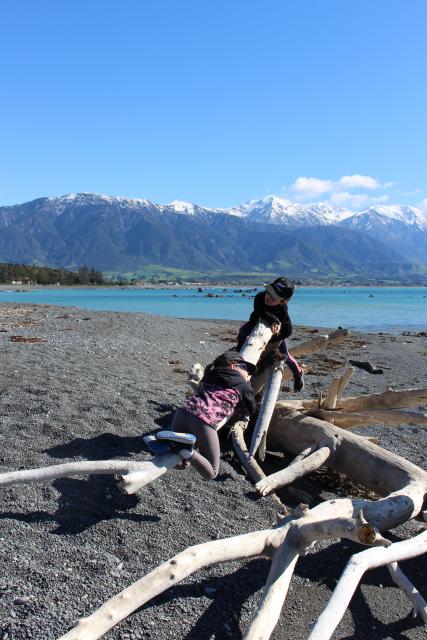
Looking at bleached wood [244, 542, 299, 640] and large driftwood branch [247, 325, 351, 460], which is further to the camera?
large driftwood branch [247, 325, 351, 460]

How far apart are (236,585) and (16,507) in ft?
6.85

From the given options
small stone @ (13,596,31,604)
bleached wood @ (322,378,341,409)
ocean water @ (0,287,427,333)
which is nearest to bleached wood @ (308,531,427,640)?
small stone @ (13,596,31,604)

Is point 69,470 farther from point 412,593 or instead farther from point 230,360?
point 412,593

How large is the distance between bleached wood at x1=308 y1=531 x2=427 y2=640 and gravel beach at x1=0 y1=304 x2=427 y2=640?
70cm

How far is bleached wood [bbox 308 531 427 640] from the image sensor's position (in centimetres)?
304

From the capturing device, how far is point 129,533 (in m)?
4.70

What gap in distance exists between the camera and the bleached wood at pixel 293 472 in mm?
5293

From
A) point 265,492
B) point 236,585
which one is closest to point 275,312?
point 265,492

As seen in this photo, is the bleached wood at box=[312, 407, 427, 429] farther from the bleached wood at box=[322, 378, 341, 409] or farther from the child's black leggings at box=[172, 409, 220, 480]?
the child's black leggings at box=[172, 409, 220, 480]

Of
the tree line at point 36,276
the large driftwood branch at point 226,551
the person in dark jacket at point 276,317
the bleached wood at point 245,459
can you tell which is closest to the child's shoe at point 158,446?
the large driftwood branch at point 226,551

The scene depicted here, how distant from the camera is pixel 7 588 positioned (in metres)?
3.77

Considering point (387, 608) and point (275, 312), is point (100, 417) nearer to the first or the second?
point (275, 312)

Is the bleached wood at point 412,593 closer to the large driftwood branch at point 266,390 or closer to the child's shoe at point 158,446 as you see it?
the child's shoe at point 158,446

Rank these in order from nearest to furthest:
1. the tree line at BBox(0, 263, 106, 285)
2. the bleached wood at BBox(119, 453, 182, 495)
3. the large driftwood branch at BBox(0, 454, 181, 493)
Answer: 1. the bleached wood at BBox(119, 453, 182, 495)
2. the large driftwood branch at BBox(0, 454, 181, 493)
3. the tree line at BBox(0, 263, 106, 285)
